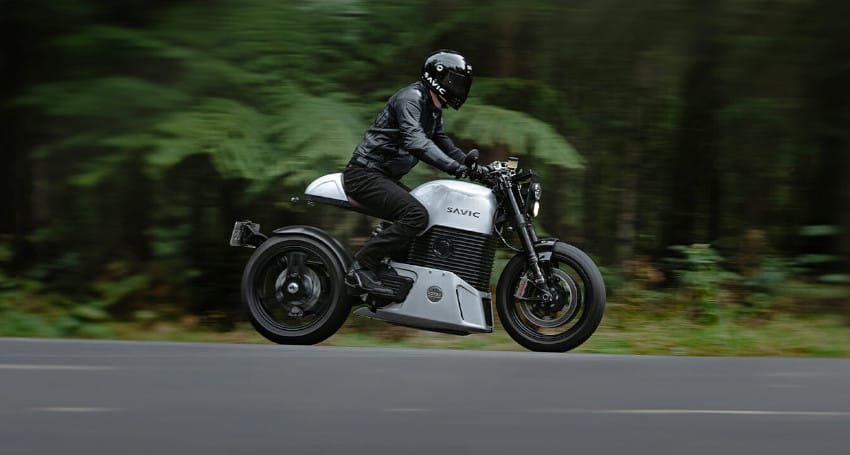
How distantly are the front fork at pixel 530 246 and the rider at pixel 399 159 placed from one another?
0.40 metres

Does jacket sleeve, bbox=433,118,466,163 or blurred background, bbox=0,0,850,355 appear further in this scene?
blurred background, bbox=0,0,850,355

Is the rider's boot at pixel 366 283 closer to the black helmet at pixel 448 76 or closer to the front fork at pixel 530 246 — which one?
the front fork at pixel 530 246

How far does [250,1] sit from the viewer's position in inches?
323

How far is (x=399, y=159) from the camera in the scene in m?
6.70

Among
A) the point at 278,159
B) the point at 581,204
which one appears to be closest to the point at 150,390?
the point at 278,159

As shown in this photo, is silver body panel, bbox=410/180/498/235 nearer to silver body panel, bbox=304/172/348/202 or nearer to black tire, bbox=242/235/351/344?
silver body panel, bbox=304/172/348/202

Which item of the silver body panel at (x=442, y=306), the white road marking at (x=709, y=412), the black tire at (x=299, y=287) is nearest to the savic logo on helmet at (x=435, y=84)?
the silver body panel at (x=442, y=306)

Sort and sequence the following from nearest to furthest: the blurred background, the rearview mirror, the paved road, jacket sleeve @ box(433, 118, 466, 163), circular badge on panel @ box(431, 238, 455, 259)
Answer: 1. the paved road
2. the rearview mirror
3. circular badge on panel @ box(431, 238, 455, 259)
4. jacket sleeve @ box(433, 118, 466, 163)
5. the blurred background

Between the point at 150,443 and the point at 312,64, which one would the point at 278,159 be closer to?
the point at 312,64

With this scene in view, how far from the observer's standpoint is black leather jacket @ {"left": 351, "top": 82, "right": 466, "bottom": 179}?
6.35 metres

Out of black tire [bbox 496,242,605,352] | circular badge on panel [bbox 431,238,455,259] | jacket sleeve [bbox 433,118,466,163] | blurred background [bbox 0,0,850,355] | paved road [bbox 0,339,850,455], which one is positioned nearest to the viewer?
paved road [bbox 0,339,850,455]

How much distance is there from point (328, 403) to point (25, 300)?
18.1ft

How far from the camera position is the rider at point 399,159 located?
6.41 m

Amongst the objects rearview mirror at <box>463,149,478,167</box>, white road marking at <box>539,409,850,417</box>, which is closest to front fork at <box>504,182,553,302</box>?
rearview mirror at <box>463,149,478,167</box>
